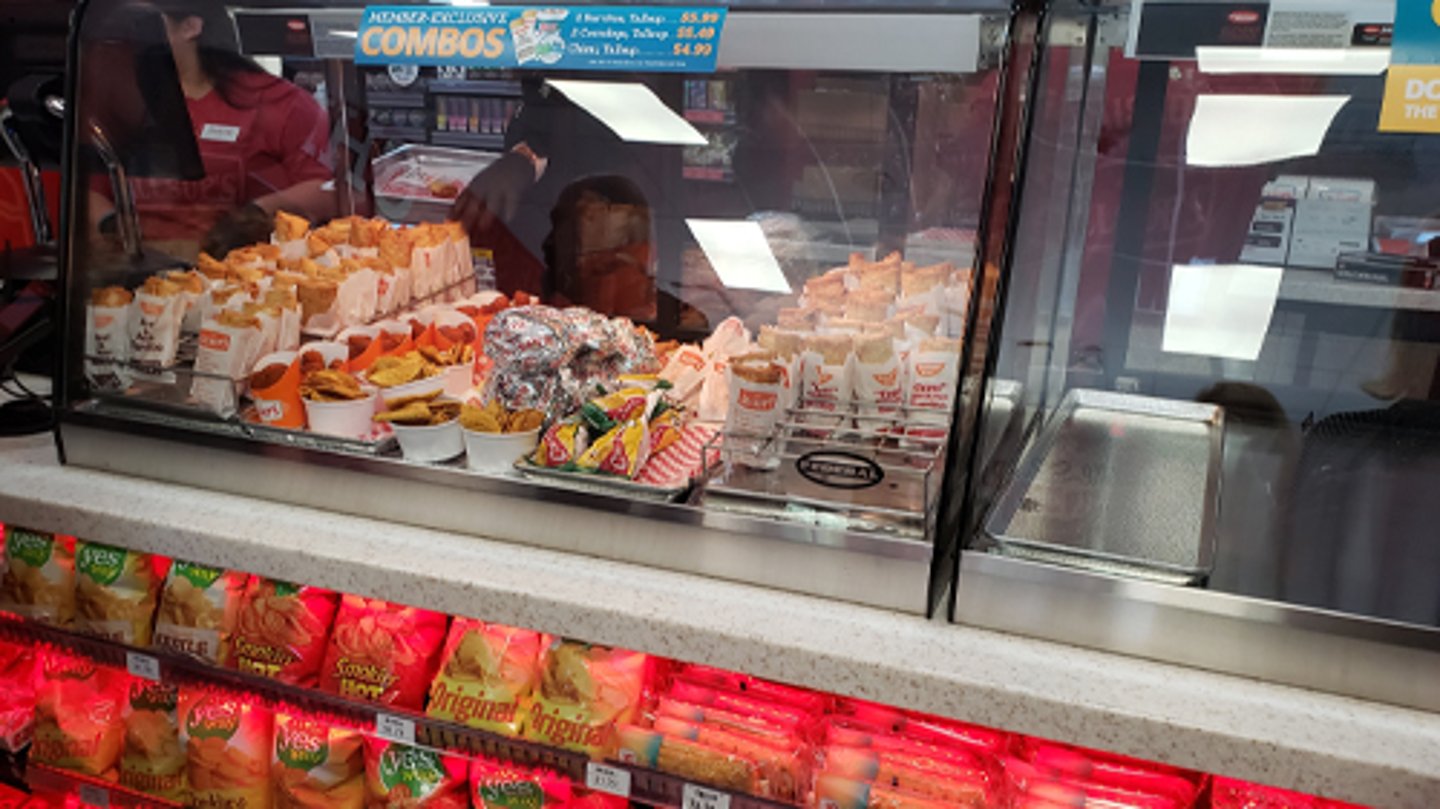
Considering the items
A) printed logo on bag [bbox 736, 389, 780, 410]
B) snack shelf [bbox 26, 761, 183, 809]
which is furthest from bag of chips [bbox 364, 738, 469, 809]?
printed logo on bag [bbox 736, 389, 780, 410]

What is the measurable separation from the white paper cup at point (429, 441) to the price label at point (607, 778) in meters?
0.56

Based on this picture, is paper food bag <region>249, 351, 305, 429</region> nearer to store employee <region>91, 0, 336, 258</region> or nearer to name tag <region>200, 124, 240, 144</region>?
store employee <region>91, 0, 336, 258</region>

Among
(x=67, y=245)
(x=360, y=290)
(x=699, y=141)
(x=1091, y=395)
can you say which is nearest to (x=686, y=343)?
(x=699, y=141)

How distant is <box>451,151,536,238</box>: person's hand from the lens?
246 centimetres

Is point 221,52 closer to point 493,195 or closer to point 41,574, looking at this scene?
point 493,195

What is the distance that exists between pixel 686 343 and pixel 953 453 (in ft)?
2.88

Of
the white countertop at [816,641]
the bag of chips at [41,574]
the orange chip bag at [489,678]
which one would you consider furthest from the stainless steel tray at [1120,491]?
the bag of chips at [41,574]

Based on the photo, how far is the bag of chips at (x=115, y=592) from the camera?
1.88 m

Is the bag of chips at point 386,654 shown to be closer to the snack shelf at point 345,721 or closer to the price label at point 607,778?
the snack shelf at point 345,721

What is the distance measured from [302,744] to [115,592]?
436 mm

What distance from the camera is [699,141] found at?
7.14 feet

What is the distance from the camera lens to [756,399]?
1.66m

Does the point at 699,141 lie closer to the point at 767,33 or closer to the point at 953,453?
the point at 767,33

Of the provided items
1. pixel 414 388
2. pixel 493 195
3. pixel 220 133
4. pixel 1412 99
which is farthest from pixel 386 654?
pixel 1412 99
